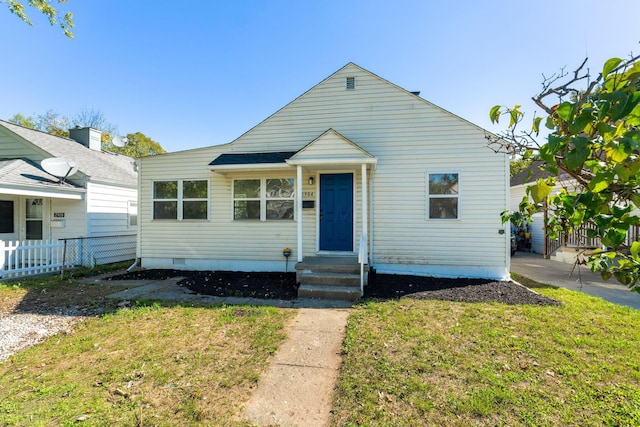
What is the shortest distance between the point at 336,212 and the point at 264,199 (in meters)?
2.21

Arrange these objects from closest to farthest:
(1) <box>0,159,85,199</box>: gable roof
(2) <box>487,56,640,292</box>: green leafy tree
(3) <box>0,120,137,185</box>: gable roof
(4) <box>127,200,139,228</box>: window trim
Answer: (2) <box>487,56,640,292</box>: green leafy tree → (1) <box>0,159,85,199</box>: gable roof → (3) <box>0,120,137,185</box>: gable roof → (4) <box>127,200,139,228</box>: window trim

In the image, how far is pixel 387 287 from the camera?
6.70 metres

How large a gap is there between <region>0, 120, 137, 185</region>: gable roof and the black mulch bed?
500 centimetres

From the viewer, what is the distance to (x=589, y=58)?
114 centimetres

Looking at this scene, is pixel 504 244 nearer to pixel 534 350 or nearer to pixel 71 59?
pixel 534 350

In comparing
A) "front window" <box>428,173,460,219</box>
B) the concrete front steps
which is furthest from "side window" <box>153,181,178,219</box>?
"front window" <box>428,173,460,219</box>

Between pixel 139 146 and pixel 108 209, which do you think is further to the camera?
pixel 139 146

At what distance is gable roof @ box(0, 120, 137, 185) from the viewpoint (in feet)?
34.8

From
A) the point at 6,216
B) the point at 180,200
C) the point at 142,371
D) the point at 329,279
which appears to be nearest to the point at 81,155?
the point at 6,216

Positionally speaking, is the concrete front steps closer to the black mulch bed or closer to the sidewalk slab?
the black mulch bed

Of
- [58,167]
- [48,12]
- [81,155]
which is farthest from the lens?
[81,155]

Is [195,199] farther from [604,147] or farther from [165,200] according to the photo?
[604,147]

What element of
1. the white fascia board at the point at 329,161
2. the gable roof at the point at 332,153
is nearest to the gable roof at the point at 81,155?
the white fascia board at the point at 329,161

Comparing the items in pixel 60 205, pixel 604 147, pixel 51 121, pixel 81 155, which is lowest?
pixel 604 147
